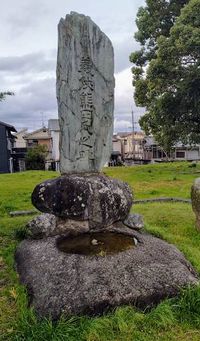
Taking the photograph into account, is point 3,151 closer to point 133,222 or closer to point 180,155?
point 180,155

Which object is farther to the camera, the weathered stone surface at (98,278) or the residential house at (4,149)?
the residential house at (4,149)

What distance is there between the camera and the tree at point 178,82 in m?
19.2

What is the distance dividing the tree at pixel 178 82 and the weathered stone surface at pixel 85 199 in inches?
597

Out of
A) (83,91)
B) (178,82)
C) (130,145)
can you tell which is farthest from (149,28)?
(130,145)

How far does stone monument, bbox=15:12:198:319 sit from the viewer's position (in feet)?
14.1

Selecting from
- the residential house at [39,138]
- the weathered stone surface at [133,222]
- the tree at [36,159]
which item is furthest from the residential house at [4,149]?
the weathered stone surface at [133,222]

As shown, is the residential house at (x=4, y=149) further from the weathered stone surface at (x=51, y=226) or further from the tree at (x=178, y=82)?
the weathered stone surface at (x=51, y=226)

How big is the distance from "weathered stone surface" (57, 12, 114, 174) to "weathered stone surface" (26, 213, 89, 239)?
1153 mm

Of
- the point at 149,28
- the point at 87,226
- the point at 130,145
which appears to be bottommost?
the point at 87,226

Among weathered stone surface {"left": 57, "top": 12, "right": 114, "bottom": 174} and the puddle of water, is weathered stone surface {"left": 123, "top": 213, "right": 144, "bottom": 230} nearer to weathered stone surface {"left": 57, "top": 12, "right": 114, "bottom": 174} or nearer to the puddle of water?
the puddle of water

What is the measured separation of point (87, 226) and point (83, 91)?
2.59m

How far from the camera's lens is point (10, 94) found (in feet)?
25.0

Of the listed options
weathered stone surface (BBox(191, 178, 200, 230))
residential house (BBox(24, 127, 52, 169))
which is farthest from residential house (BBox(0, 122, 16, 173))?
weathered stone surface (BBox(191, 178, 200, 230))

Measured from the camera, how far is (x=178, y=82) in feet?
66.8
